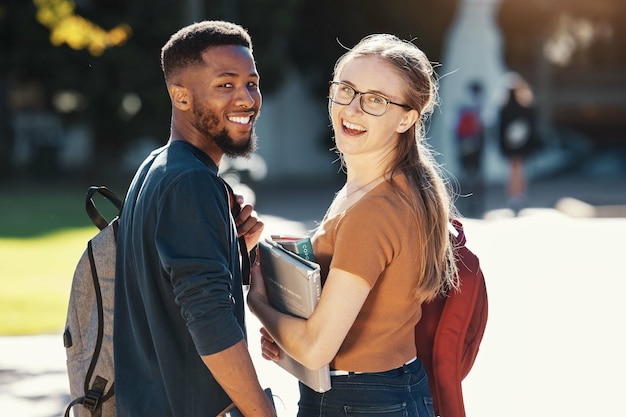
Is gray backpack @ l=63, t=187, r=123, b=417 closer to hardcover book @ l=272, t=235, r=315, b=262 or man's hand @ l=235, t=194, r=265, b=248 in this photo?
man's hand @ l=235, t=194, r=265, b=248

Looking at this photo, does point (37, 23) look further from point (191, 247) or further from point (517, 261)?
point (191, 247)

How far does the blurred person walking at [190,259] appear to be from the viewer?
256 centimetres

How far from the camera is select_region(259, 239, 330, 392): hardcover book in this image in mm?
2669

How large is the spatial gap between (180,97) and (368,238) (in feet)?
2.32

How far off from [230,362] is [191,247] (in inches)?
12.3

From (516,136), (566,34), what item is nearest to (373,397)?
(516,136)

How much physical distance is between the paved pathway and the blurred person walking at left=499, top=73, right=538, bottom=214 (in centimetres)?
443

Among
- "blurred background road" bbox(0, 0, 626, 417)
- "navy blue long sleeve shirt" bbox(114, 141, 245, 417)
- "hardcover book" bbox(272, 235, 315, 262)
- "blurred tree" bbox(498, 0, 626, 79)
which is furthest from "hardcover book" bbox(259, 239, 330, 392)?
"blurred tree" bbox(498, 0, 626, 79)

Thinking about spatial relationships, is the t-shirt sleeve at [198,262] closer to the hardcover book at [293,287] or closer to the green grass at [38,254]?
the hardcover book at [293,287]

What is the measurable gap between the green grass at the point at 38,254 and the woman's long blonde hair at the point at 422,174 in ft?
19.3

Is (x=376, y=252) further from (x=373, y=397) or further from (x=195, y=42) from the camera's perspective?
(x=195, y=42)

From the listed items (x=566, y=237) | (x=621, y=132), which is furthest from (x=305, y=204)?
(x=621, y=132)

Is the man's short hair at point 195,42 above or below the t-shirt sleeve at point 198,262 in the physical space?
above

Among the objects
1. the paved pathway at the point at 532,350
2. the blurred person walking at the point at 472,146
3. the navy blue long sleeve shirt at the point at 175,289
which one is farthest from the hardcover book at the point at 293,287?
the blurred person walking at the point at 472,146
